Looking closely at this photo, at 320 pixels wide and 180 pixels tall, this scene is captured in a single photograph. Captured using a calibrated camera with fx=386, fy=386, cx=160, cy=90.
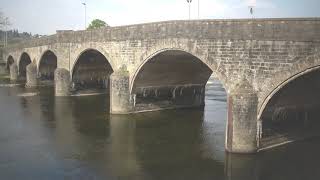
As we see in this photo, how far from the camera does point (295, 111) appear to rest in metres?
20.7

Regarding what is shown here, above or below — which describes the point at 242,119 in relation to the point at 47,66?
below

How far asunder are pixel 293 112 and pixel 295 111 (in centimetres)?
19

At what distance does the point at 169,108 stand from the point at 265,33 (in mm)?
14269

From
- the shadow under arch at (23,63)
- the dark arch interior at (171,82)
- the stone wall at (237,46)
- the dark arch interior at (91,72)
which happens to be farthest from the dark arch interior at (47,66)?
the dark arch interior at (171,82)

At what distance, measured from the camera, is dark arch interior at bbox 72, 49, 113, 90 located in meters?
38.4

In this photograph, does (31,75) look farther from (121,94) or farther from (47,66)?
(121,94)

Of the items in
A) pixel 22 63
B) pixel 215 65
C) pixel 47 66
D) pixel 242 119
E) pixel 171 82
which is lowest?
pixel 242 119

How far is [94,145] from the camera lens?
2109cm

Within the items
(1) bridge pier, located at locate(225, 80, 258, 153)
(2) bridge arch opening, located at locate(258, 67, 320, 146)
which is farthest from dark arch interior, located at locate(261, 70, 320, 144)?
(1) bridge pier, located at locate(225, 80, 258, 153)

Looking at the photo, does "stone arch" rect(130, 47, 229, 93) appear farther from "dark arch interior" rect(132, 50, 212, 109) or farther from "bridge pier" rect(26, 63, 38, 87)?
"bridge pier" rect(26, 63, 38, 87)

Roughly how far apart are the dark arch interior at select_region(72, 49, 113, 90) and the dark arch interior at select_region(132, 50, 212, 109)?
10189 millimetres

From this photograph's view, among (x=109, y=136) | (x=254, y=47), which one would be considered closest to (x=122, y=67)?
(x=109, y=136)

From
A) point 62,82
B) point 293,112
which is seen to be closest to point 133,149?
point 293,112

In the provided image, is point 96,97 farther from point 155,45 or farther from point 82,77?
point 155,45
